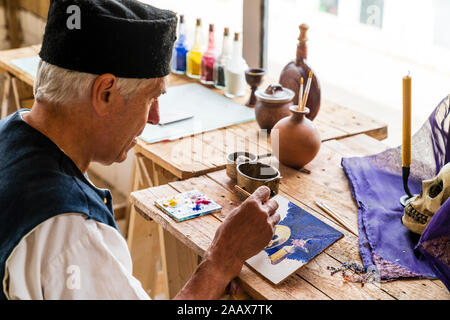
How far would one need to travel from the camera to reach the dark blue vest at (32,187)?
1069 mm

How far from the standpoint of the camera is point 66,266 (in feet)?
3.49

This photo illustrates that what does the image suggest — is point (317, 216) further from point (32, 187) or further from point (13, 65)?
point (13, 65)

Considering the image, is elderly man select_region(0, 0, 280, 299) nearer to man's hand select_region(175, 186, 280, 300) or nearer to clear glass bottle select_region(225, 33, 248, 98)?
man's hand select_region(175, 186, 280, 300)

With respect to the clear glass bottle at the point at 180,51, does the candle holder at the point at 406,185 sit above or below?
below

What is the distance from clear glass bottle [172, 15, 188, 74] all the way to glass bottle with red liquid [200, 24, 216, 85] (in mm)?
176

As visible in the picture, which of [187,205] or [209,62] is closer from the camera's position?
[187,205]

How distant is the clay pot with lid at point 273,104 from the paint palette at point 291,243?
51cm

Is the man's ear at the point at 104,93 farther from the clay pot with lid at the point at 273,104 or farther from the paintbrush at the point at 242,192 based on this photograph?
the clay pot with lid at the point at 273,104

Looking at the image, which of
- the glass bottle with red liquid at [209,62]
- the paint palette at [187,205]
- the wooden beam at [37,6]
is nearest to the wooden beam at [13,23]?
the wooden beam at [37,6]

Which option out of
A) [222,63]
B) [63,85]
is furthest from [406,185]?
[222,63]

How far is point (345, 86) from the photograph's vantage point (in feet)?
10.6

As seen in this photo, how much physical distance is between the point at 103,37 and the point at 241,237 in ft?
1.83

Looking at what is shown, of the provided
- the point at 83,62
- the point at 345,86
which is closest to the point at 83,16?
the point at 83,62

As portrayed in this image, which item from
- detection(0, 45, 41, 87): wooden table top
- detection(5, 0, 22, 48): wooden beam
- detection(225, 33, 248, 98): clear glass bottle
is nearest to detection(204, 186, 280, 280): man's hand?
detection(225, 33, 248, 98): clear glass bottle
